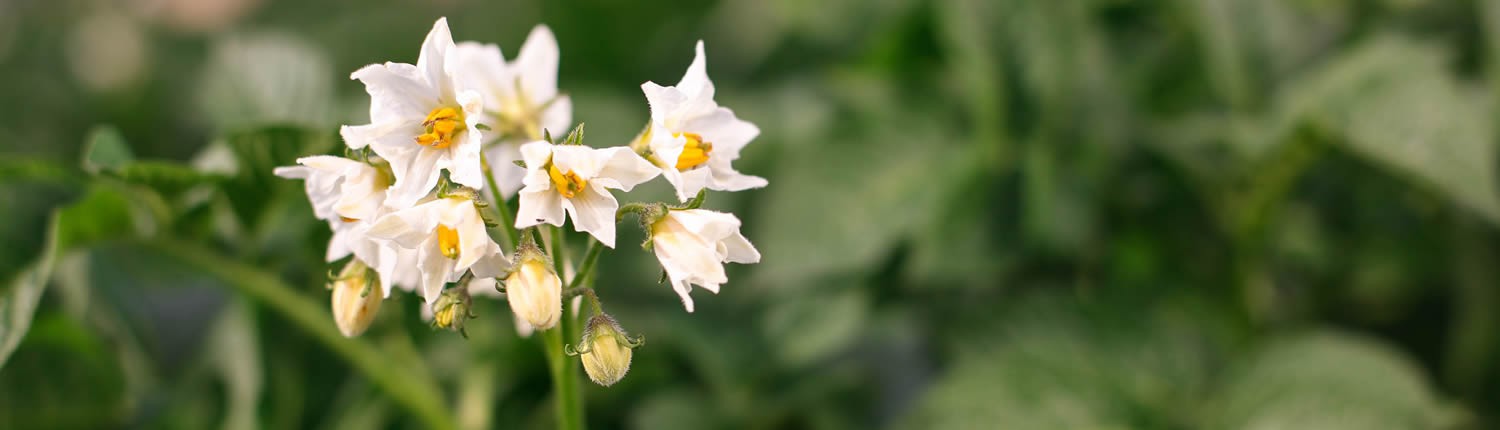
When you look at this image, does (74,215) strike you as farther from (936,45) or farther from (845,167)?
(936,45)

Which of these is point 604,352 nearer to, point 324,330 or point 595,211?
point 595,211

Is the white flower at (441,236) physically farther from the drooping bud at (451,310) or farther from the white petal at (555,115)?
the white petal at (555,115)

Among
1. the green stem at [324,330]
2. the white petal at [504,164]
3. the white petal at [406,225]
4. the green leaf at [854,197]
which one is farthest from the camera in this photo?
the green leaf at [854,197]

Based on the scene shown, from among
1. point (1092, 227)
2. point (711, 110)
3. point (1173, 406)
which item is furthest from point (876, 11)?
point (711, 110)

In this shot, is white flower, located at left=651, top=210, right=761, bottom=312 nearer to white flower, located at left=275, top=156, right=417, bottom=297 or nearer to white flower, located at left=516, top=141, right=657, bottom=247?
white flower, located at left=516, top=141, right=657, bottom=247

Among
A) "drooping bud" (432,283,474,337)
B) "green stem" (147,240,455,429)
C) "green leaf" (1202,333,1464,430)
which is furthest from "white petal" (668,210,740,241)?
"green leaf" (1202,333,1464,430)

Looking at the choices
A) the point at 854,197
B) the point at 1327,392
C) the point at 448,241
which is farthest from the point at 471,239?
the point at 1327,392

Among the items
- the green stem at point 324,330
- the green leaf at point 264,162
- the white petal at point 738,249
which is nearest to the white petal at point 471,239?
the white petal at point 738,249
